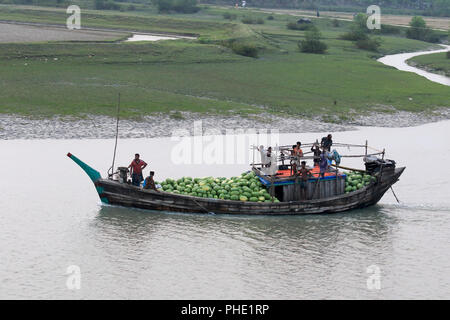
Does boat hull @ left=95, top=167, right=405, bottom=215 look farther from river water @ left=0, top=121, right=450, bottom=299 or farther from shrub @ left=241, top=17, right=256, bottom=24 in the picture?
shrub @ left=241, top=17, right=256, bottom=24

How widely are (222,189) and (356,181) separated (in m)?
6.00

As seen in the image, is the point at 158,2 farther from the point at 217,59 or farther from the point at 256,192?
the point at 256,192

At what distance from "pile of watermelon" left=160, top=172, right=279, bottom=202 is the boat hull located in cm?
38

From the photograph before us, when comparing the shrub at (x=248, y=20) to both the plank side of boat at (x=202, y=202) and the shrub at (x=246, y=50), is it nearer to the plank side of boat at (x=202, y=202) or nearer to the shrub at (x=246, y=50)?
the shrub at (x=246, y=50)

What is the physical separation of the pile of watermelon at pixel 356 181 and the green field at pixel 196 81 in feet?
73.8

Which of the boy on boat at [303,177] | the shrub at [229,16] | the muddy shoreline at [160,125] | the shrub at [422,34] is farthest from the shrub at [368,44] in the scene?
the boy on boat at [303,177]

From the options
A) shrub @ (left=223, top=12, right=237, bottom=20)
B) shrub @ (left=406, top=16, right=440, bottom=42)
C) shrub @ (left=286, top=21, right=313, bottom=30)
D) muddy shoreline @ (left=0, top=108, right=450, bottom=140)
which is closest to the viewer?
muddy shoreline @ (left=0, top=108, right=450, bottom=140)

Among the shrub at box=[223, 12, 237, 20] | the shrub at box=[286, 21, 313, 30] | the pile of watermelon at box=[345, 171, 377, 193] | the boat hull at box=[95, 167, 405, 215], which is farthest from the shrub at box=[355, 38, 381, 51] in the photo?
the boat hull at box=[95, 167, 405, 215]

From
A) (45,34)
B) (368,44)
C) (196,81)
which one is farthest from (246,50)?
(368,44)

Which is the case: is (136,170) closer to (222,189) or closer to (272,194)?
(222,189)

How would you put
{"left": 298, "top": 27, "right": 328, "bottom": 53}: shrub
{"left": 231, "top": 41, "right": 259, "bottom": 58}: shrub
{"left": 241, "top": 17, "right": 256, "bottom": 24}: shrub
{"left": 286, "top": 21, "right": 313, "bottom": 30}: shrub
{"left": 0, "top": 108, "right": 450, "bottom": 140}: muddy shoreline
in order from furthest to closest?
{"left": 241, "top": 17, "right": 256, "bottom": 24}: shrub < {"left": 286, "top": 21, "right": 313, "bottom": 30}: shrub < {"left": 298, "top": 27, "right": 328, "bottom": 53}: shrub < {"left": 231, "top": 41, "right": 259, "bottom": 58}: shrub < {"left": 0, "top": 108, "right": 450, "bottom": 140}: muddy shoreline

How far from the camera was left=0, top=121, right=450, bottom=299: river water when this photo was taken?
22656 mm

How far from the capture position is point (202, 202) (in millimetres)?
29750

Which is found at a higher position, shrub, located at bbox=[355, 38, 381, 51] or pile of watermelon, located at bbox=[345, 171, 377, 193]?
shrub, located at bbox=[355, 38, 381, 51]
